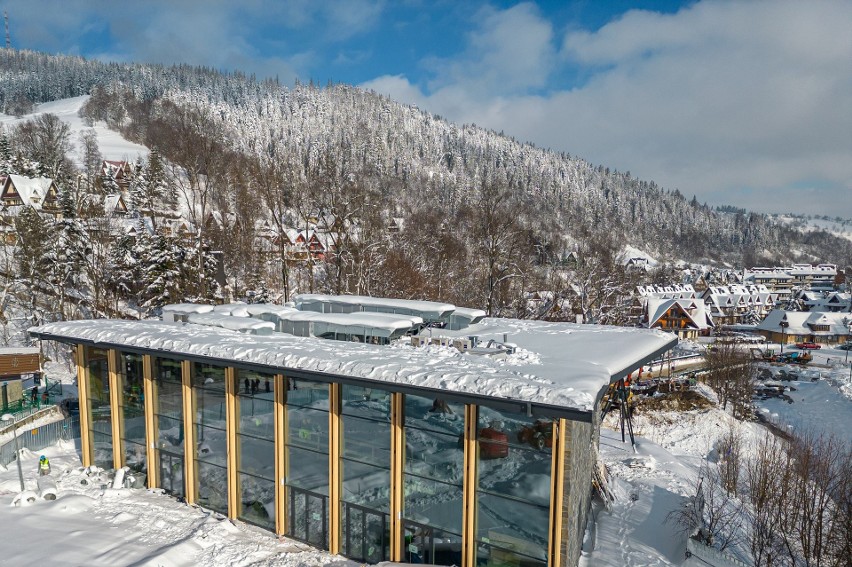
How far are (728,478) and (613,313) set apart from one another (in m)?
17.3

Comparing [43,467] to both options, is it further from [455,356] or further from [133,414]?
[455,356]

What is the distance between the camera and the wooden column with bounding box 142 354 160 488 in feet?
48.2

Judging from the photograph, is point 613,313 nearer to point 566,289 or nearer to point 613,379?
point 566,289

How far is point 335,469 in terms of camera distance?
1180cm

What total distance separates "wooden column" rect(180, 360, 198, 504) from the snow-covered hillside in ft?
288

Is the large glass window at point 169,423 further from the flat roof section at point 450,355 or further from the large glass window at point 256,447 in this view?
the large glass window at point 256,447

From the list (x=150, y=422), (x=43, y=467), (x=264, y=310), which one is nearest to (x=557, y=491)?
(x=264, y=310)

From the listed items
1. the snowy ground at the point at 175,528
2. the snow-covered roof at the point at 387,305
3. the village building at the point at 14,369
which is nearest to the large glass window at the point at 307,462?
the snowy ground at the point at 175,528

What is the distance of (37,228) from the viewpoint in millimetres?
31172

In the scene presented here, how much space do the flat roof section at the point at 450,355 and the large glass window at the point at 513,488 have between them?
3.76ft

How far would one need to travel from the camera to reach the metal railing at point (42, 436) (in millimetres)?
17062

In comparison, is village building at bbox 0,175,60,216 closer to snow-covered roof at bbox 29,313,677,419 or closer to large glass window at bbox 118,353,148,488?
large glass window at bbox 118,353,148,488

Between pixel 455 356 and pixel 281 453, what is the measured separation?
5.35 m

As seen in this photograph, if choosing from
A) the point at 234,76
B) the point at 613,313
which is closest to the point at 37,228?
the point at 613,313
